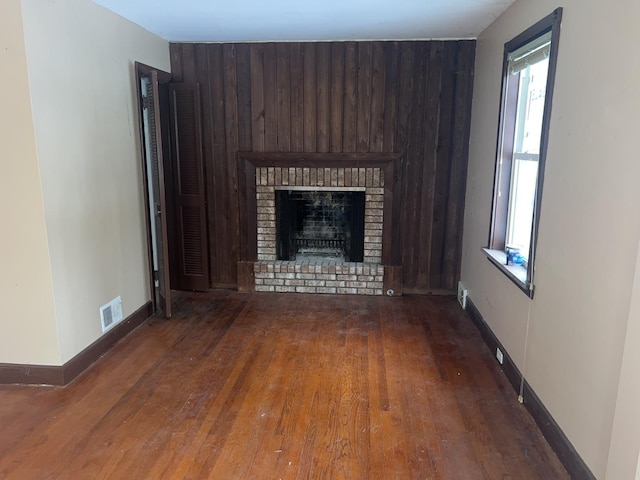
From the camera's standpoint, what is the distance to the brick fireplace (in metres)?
4.48

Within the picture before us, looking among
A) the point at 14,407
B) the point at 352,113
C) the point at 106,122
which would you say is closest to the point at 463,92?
the point at 352,113

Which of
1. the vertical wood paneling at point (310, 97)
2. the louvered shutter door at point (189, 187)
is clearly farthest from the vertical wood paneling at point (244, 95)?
the vertical wood paneling at point (310, 97)

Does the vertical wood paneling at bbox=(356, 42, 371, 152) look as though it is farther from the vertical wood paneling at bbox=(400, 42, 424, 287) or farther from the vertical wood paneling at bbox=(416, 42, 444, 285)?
the vertical wood paneling at bbox=(416, 42, 444, 285)

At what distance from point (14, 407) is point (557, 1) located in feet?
12.2

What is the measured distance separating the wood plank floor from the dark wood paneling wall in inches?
46.9

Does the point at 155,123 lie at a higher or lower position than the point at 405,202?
higher

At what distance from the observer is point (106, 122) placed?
330 centimetres

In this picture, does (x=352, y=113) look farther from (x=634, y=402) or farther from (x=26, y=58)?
(x=634, y=402)

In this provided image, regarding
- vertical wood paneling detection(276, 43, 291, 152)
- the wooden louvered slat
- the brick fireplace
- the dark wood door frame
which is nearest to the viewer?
the dark wood door frame

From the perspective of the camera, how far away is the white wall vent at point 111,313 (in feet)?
10.9

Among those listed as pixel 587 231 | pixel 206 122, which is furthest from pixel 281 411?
pixel 206 122

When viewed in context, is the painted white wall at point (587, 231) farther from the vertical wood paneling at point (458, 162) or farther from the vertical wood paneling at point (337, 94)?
the vertical wood paneling at point (337, 94)

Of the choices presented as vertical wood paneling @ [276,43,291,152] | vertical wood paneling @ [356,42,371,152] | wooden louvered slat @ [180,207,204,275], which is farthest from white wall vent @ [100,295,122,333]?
vertical wood paneling @ [356,42,371,152]

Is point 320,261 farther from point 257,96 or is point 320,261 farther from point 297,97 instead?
point 257,96
